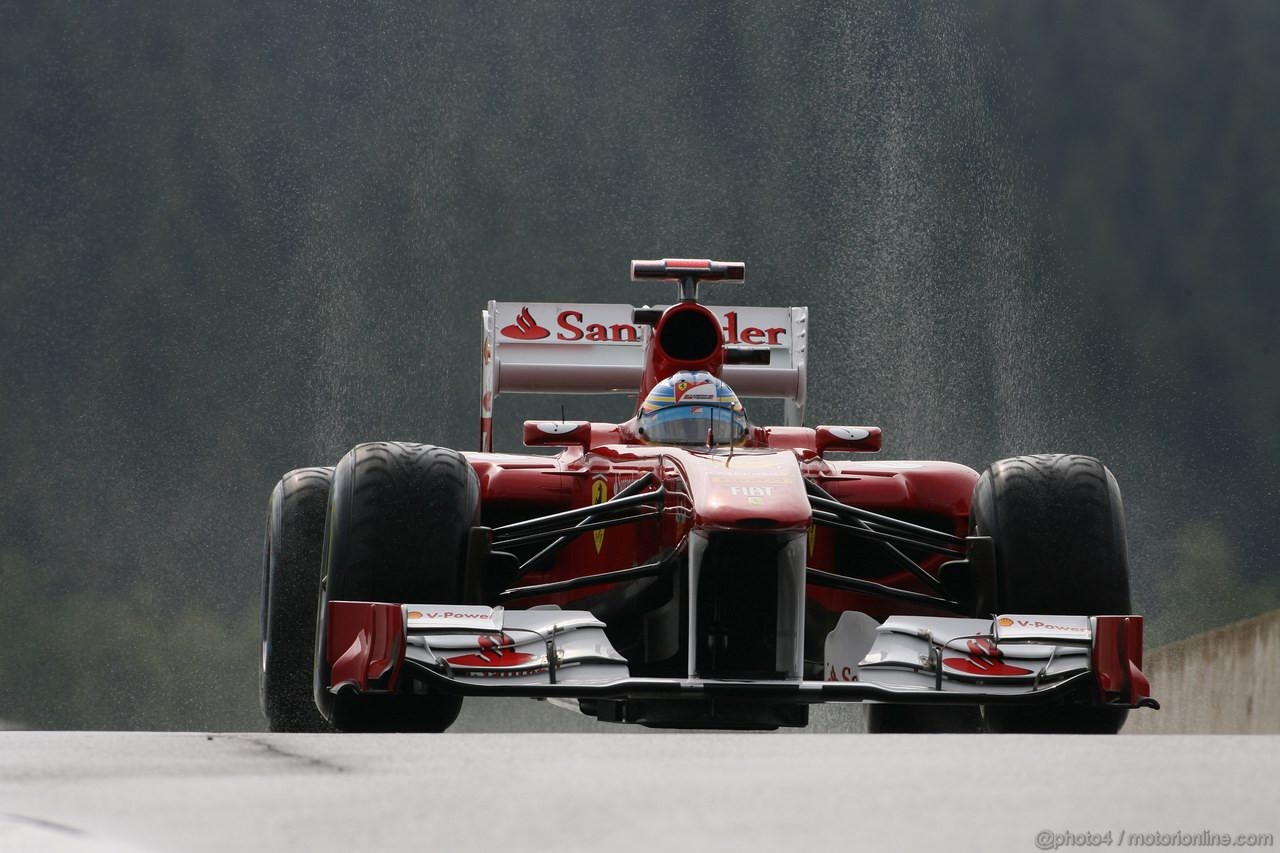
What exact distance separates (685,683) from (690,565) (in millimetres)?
467

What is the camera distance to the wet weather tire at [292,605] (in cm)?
661

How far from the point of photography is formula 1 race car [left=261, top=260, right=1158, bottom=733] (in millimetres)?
4902

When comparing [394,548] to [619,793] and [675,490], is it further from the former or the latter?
[619,793]

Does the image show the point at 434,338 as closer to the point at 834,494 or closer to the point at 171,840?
the point at 834,494

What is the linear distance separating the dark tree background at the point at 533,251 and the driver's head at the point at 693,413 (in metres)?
14.2

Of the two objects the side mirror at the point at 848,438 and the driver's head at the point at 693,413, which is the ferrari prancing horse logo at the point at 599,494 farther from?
the side mirror at the point at 848,438

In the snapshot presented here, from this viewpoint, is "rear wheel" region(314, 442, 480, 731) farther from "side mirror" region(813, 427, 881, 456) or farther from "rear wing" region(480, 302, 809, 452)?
"rear wing" region(480, 302, 809, 452)

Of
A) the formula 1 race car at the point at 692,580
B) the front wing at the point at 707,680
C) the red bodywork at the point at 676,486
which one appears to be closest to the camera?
the front wing at the point at 707,680

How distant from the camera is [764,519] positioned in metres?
4.96

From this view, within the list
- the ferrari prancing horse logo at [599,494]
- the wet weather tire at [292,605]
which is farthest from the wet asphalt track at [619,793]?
the wet weather tire at [292,605]

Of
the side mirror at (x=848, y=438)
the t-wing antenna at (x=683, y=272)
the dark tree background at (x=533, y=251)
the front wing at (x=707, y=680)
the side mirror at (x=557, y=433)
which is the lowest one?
the front wing at (x=707, y=680)

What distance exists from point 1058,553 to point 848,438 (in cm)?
114

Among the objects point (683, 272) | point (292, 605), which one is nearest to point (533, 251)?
point (683, 272)

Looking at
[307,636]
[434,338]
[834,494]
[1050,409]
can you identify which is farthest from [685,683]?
[434,338]
